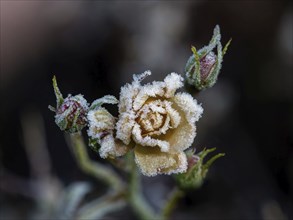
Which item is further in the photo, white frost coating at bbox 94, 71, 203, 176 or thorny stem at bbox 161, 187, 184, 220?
thorny stem at bbox 161, 187, 184, 220

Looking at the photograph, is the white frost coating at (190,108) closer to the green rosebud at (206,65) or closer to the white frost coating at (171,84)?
the white frost coating at (171,84)

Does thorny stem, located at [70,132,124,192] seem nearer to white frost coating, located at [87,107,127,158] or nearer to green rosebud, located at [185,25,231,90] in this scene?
white frost coating, located at [87,107,127,158]

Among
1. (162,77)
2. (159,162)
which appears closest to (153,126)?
(159,162)

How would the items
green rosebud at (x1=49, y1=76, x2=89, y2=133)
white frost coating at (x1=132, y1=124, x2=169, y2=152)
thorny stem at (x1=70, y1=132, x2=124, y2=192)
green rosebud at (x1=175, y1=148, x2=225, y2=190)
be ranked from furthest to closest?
thorny stem at (x1=70, y1=132, x2=124, y2=192), green rosebud at (x1=175, y1=148, x2=225, y2=190), green rosebud at (x1=49, y1=76, x2=89, y2=133), white frost coating at (x1=132, y1=124, x2=169, y2=152)

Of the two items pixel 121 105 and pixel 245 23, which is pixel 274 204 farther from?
pixel 121 105

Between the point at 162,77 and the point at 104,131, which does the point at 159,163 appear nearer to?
the point at 104,131

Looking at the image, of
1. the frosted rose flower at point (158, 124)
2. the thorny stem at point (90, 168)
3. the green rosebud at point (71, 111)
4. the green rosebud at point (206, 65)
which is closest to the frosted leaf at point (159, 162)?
the frosted rose flower at point (158, 124)

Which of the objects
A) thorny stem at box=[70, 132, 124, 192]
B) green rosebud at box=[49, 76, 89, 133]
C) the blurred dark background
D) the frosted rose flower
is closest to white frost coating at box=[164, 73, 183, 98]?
the frosted rose flower

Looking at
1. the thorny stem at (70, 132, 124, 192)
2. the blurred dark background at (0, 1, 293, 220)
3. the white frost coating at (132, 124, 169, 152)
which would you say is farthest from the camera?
the blurred dark background at (0, 1, 293, 220)
